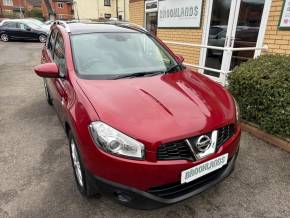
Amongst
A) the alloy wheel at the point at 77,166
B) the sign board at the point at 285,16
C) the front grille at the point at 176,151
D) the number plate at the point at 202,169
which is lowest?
the alloy wheel at the point at 77,166

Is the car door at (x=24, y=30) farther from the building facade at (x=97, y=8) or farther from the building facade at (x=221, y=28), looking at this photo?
the building facade at (x=97, y=8)

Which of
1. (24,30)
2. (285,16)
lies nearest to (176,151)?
(285,16)

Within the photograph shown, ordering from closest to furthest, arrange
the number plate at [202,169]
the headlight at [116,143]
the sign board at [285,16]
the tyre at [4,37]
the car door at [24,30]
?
the headlight at [116,143] → the number plate at [202,169] → the sign board at [285,16] → the car door at [24,30] → the tyre at [4,37]

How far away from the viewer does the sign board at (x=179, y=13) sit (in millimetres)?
6195

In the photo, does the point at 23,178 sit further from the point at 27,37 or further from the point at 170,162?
the point at 27,37

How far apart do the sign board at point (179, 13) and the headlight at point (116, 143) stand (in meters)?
5.26

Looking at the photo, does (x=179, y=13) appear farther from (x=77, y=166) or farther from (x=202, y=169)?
(x=202, y=169)

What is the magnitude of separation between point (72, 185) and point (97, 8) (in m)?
41.1

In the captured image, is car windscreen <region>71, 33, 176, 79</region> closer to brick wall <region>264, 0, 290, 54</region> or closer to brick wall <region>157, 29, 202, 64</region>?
brick wall <region>264, 0, 290, 54</region>

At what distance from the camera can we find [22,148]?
3.30 meters

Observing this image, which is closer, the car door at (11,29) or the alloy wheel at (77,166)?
the alloy wheel at (77,166)

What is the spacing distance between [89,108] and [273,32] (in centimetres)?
412

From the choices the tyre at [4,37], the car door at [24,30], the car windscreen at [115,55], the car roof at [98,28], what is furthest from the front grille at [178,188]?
the tyre at [4,37]

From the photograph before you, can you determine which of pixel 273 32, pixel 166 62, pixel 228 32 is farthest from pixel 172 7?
pixel 166 62
